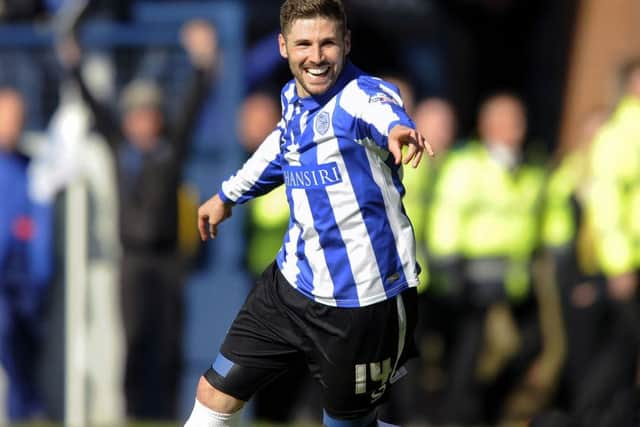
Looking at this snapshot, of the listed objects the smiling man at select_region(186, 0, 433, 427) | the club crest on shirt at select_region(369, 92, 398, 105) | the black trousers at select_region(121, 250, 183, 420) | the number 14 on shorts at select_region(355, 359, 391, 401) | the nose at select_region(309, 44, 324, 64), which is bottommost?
the black trousers at select_region(121, 250, 183, 420)

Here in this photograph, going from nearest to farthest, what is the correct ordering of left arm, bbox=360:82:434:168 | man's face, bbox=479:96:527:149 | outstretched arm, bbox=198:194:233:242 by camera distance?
left arm, bbox=360:82:434:168, outstretched arm, bbox=198:194:233:242, man's face, bbox=479:96:527:149

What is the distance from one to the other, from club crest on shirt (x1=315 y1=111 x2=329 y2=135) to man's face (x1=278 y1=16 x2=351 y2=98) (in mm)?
77

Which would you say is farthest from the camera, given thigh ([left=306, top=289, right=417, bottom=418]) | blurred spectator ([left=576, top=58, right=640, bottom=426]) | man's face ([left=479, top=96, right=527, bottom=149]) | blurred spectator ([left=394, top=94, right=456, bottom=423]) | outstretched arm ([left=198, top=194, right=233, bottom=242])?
man's face ([left=479, top=96, right=527, bottom=149])

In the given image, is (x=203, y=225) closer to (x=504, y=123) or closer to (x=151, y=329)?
(x=151, y=329)

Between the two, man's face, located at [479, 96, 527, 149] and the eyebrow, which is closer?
the eyebrow

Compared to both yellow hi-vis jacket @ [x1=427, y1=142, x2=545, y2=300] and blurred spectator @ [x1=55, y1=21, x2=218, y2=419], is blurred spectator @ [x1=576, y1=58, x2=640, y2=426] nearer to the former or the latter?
yellow hi-vis jacket @ [x1=427, y1=142, x2=545, y2=300]

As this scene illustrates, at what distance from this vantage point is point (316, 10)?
511 centimetres

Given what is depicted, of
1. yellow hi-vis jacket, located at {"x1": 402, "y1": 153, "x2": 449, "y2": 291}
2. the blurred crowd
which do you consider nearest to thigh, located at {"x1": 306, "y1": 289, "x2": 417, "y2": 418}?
the blurred crowd

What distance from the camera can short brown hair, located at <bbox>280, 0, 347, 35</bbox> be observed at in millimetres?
5105

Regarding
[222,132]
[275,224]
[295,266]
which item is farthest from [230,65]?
[295,266]

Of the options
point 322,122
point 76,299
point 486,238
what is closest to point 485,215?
point 486,238

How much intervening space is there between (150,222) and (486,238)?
6.63 ft

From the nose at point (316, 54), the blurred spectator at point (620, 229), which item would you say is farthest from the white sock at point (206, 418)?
the blurred spectator at point (620, 229)

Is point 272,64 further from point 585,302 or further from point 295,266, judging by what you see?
point 295,266
